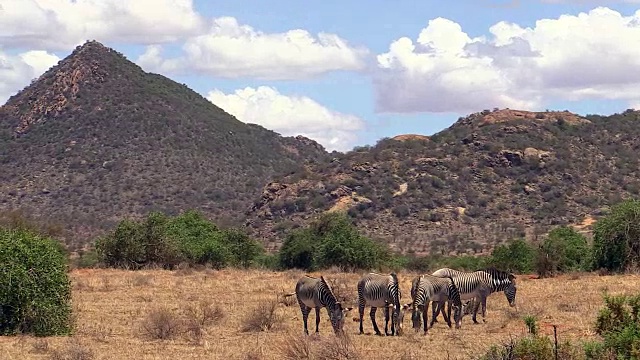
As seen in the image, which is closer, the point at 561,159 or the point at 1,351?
the point at 1,351

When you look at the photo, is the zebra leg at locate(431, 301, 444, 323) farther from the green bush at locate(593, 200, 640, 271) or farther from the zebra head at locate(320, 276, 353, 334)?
the green bush at locate(593, 200, 640, 271)

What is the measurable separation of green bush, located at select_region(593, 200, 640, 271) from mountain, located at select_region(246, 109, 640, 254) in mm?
28104

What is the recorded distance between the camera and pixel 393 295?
20531 millimetres

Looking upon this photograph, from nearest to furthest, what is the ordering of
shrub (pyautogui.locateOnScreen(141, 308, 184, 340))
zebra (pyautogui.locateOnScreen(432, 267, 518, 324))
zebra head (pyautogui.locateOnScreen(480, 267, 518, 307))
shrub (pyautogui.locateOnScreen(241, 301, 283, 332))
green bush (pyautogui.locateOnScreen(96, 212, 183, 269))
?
shrub (pyautogui.locateOnScreen(141, 308, 184, 340))
shrub (pyautogui.locateOnScreen(241, 301, 283, 332))
zebra (pyautogui.locateOnScreen(432, 267, 518, 324))
zebra head (pyautogui.locateOnScreen(480, 267, 518, 307))
green bush (pyautogui.locateOnScreen(96, 212, 183, 269))

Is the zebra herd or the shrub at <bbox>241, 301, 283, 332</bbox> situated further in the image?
the shrub at <bbox>241, 301, 283, 332</bbox>

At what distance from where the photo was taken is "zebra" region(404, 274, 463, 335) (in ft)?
68.2

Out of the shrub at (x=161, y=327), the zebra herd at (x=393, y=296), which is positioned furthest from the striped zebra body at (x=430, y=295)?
the shrub at (x=161, y=327)

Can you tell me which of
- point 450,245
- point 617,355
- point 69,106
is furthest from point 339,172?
point 617,355

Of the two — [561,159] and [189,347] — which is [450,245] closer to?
[561,159]

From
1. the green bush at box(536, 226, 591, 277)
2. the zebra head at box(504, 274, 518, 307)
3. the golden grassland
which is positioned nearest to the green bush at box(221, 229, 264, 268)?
the golden grassland

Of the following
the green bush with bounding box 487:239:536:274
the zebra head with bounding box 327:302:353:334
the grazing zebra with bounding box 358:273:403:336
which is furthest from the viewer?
the green bush with bounding box 487:239:536:274

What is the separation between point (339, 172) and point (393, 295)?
67929mm

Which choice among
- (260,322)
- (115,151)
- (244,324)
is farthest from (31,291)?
(115,151)

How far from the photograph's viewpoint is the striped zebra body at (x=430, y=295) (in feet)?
68.1
